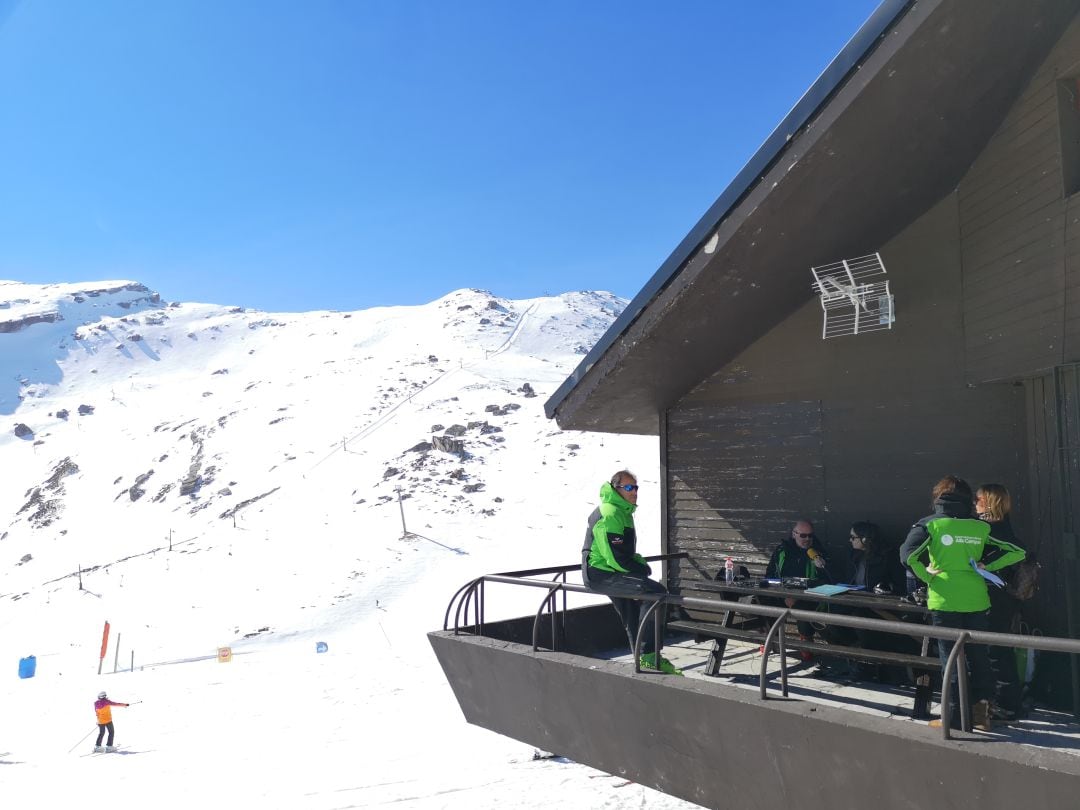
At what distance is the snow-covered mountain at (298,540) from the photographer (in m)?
14.3

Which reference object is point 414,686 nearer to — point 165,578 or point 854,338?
point 854,338

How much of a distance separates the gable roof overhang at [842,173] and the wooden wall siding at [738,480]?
1.00 m

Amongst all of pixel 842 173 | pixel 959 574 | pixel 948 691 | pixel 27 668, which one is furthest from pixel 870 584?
pixel 27 668

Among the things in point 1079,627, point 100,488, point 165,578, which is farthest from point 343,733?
point 100,488

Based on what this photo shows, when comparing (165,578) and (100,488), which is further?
(100,488)

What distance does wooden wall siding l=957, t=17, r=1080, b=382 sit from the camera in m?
6.23

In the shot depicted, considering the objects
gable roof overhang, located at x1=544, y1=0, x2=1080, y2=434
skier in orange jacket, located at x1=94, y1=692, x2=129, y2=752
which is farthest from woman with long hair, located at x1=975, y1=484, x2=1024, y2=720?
skier in orange jacket, located at x1=94, y1=692, x2=129, y2=752

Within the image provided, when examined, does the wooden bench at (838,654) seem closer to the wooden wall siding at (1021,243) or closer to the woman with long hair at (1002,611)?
the woman with long hair at (1002,611)

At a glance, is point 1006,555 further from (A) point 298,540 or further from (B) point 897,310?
(A) point 298,540

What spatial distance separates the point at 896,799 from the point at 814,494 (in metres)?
4.51

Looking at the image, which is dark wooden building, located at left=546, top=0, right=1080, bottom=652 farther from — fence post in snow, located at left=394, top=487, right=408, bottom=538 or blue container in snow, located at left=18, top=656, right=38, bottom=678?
fence post in snow, located at left=394, top=487, right=408, bottom=538

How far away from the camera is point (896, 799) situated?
4277 mm

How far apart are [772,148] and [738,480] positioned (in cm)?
412

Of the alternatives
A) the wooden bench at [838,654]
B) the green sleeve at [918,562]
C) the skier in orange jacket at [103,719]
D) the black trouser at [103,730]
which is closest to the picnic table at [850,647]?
the wooden bench at [838,654]
